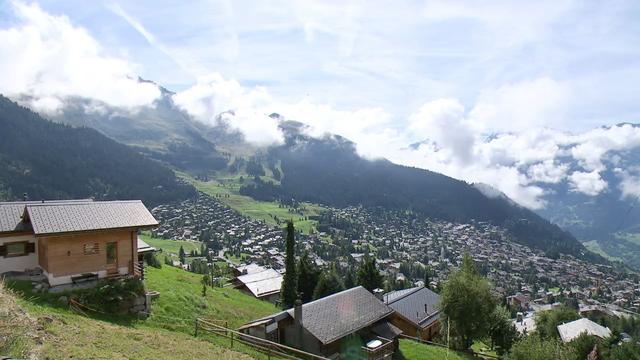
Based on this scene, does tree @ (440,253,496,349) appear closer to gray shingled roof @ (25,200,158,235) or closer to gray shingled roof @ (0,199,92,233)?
gray shingled roof @ (25,200,158,235)

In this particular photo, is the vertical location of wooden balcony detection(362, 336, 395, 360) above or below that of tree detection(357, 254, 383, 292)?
above

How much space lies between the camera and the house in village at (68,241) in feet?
100

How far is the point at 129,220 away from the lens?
112 ft

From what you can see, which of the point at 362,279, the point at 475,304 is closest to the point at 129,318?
the point at 475,304

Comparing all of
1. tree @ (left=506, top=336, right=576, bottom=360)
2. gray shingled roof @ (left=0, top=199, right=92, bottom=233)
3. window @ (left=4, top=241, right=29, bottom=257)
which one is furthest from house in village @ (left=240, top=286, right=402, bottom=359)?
gray shingled roof @ (left=0, top=199, right=92, bottom=233)

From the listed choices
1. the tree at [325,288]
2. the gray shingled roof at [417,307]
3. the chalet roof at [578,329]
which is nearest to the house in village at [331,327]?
the gray shingled roof at [417,307]

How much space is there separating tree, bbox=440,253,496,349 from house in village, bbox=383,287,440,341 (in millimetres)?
4631

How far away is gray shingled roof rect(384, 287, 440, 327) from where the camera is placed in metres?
66.8

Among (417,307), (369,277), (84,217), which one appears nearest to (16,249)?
(84,217)

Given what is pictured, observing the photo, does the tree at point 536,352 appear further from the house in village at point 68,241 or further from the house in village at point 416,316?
the house in village at point 68,241

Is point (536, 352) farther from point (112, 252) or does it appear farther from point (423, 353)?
point (112, 252)

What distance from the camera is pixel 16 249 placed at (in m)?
32.3

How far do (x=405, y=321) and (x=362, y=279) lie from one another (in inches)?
589

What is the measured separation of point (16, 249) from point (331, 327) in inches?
1007
